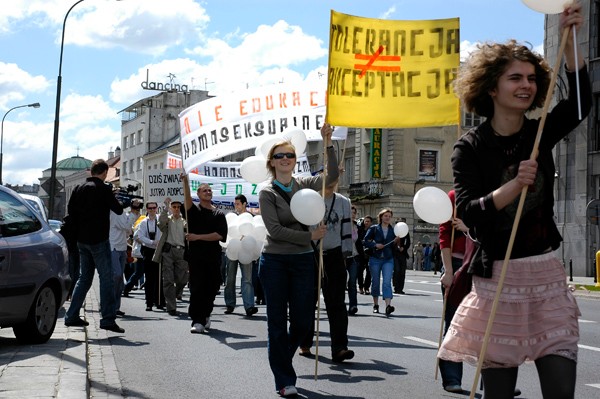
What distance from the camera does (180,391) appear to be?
7.60m

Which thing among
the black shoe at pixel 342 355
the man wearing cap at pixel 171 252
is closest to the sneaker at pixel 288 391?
the black shoe at pixel 342 355

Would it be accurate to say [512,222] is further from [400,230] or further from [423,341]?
[400,230]

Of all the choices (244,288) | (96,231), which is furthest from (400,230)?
(96,231)

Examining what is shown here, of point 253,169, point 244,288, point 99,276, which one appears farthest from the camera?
point 244,288

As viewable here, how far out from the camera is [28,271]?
9.59 metres

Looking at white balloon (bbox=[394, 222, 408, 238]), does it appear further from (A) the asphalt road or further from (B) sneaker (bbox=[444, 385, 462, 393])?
Result: (B) sneaker (bbox=[444, 385, 462, 393])

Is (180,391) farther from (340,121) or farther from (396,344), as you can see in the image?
(396,344)

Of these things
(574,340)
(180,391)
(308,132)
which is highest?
(308,132)

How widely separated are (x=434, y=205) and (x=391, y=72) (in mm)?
2019

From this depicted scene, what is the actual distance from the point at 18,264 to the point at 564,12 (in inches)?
263

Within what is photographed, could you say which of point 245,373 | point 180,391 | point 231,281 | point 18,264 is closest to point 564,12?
point 180,391

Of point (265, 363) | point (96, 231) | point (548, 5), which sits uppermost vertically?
point (548, 5)

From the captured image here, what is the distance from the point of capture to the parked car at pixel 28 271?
365 inches

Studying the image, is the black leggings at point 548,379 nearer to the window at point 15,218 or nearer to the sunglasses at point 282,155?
the sunglasses at point 282,155
